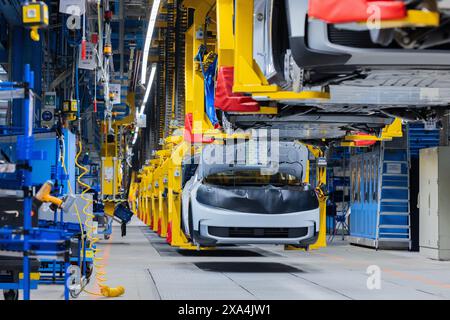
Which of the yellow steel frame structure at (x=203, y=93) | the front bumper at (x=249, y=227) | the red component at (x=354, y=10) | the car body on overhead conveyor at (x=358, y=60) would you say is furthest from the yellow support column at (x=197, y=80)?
the red component at (x=354, y=10)

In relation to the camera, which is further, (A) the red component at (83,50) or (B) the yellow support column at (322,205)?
(B) the yellow support column at (322,205)

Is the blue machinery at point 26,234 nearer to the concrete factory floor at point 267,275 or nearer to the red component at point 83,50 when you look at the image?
the concrete factory floor at point 267,275

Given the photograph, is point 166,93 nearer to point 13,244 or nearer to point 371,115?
point 371,115

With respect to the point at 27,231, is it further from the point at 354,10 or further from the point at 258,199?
the point at 258,199

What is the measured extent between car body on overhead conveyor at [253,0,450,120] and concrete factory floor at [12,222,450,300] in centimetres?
187

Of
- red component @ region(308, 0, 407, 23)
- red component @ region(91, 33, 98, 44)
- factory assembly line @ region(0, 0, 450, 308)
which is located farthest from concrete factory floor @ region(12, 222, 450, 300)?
red component @ region(91, 33, 98, 44)

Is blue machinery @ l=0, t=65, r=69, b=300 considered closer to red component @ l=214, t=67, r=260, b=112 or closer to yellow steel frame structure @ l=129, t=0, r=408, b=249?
yellow steel frame structure @ l=129, t=0, r=408, b=249

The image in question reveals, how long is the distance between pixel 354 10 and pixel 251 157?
6724 mm

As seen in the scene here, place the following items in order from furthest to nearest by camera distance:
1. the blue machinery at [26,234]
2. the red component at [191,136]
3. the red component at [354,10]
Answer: the red component at [191,136] < the blue machinery at [26,234] < the red component at [354,10]

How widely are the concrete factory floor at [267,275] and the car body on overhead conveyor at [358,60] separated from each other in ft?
6.14

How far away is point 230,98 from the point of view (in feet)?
28.7

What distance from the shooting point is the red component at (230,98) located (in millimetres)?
8711

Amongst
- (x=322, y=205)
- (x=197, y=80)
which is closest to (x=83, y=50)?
(x=197, y=80)

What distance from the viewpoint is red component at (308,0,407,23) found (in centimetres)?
449
